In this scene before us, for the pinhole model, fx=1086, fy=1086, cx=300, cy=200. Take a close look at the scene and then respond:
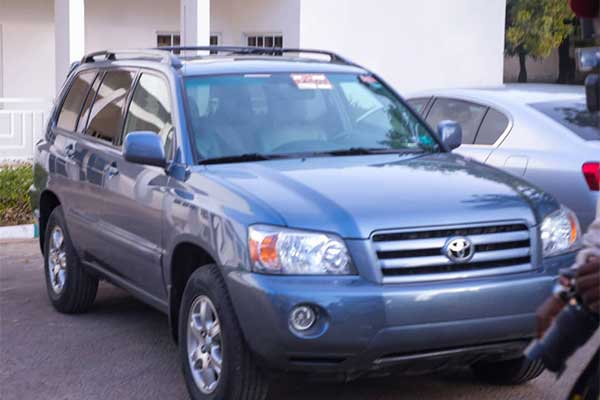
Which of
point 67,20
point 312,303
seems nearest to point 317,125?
point 312,303

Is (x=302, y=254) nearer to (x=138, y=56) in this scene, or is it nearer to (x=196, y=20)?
→ (x=138, y=56)

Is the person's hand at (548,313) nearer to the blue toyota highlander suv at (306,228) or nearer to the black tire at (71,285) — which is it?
the blue toyota highlander suv at (306,228)

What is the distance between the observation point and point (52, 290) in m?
8.06

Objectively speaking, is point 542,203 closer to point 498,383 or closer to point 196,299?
point 498,383

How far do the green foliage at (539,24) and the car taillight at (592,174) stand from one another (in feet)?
71.3

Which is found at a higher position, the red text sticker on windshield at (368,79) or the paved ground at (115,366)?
the red text sticker on windshield at (368,79)

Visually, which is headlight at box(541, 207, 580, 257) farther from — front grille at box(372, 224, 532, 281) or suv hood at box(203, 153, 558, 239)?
front grille at box(372, 224, 532, 281)

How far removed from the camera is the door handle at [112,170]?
683 centimetres

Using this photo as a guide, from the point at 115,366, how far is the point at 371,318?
7.63 ft

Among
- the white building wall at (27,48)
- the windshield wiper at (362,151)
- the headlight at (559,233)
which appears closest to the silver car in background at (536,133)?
the windshield wiper at (362,151)

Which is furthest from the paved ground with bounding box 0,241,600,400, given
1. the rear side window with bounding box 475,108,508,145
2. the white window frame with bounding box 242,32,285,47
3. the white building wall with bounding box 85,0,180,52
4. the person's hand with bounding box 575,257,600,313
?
the white building wall with bounding box 85,0,180,52

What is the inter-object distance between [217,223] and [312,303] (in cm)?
76

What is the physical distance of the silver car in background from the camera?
7.83 meters

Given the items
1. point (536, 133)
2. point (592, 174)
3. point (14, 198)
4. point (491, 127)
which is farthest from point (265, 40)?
point (592, 174)
